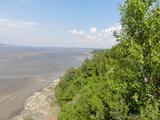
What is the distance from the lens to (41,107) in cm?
7294

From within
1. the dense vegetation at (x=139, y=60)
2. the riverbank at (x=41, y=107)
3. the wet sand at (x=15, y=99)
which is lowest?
the wet sand at (x=15, y=99)

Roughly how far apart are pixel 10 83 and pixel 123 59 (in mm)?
80858

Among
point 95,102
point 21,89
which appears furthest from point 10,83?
point 95,102

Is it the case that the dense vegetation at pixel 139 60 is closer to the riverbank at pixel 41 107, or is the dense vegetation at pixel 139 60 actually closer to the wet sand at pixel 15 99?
the riverbank at pixel 41 107

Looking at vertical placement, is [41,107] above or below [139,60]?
below

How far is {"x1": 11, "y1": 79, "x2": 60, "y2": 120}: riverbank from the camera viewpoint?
215 ft

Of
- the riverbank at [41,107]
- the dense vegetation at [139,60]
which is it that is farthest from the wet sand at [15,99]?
the dense vegetation at [139,60]

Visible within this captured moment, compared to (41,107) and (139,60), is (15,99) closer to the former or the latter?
(41,107)

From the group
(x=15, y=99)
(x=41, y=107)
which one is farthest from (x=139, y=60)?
(x=15, y=99)

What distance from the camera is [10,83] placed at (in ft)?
348

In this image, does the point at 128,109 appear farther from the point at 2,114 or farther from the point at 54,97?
the point at 54,97

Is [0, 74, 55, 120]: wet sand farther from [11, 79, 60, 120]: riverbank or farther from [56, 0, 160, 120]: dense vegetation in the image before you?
[56, 0, 160, 120]: dense vegetation

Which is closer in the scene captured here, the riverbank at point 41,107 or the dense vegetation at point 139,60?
the dense vegetation at point 139,60

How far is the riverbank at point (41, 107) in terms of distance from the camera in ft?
215
